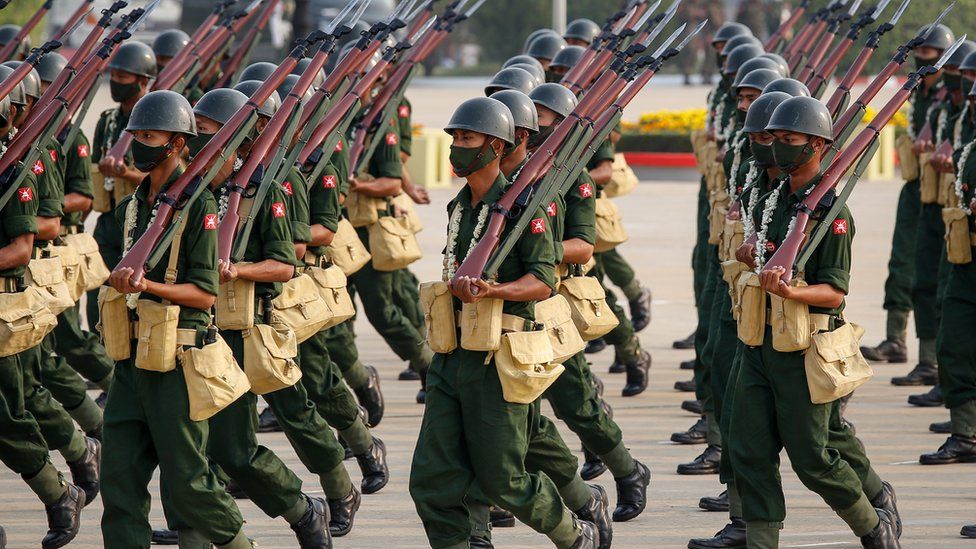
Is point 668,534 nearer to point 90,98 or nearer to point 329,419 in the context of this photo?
point 329,419

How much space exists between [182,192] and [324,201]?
88.1 inches

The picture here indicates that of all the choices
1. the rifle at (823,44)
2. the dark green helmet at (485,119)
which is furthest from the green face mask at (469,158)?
the rifle at (823,44)

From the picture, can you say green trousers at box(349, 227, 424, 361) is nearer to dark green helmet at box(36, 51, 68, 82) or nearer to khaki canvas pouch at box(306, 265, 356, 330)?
khaki canvas pouch at box(306, 265, 356, 330)

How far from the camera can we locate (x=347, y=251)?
32.1ft

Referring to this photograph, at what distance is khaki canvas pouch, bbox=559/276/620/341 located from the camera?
8.43 m

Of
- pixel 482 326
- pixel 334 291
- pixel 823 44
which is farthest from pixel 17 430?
pixel 823 44

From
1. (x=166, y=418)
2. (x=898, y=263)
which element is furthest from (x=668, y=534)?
(x=898, y=263)

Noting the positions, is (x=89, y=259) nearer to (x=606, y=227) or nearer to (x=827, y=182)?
(x=606, y=227)

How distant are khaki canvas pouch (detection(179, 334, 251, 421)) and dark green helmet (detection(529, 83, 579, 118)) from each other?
97.5 inches

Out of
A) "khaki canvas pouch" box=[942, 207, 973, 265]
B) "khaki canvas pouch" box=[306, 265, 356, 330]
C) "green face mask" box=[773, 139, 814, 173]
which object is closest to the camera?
"green face mask" box=[773, 139, 814, 173]

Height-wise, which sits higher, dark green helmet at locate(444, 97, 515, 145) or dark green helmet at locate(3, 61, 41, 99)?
dark green helmet at locate(444, 97, 515, 145)

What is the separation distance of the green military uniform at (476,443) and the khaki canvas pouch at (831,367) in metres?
1.02

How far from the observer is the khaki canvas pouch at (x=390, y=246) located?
10.6 m

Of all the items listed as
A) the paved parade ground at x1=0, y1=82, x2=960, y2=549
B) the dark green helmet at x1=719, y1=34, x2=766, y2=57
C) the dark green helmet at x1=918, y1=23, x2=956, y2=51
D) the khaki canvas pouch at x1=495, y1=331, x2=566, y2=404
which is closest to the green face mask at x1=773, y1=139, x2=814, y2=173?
the khaki canvas pouch at x1=495, y1=331, x2=566, y2=404
